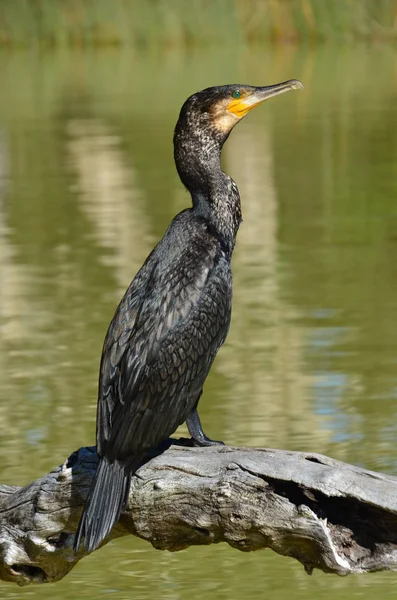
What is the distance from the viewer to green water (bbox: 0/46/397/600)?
5.75 meters

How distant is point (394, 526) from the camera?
13.9 feet

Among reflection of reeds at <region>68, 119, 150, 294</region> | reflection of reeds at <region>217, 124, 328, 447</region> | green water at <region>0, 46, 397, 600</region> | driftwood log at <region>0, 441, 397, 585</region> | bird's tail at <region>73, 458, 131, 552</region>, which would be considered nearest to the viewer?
driftwood log at <region>0, 441, 397, 585</region>

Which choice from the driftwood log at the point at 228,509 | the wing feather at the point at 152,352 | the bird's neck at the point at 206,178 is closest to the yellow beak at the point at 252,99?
the bird's neck at the point at 206,178

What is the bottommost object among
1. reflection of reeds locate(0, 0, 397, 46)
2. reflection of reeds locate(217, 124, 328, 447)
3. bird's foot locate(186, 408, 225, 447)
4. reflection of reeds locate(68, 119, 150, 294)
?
reflection of reeds locate(217, 124, 328, 447)

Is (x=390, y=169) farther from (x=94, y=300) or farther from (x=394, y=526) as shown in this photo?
(x=394, y=526)

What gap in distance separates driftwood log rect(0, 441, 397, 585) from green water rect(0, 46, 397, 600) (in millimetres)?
730

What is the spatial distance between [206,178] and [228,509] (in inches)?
55.9

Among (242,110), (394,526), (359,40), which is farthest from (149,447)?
(359,40)

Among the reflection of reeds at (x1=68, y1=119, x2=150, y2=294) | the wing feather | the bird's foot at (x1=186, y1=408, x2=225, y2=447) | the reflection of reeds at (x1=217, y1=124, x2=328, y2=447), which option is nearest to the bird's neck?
the wing feather

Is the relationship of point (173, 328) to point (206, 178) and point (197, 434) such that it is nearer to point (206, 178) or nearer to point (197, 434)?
point (197, 434)

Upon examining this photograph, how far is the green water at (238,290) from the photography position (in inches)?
227

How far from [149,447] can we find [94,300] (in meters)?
6.46

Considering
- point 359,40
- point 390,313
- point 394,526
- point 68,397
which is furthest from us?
point 359,40

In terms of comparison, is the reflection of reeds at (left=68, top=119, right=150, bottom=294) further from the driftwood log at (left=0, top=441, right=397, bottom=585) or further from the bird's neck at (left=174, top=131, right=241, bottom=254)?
the driftwood log at (left=0, top=441, right=397, bottom=585)
